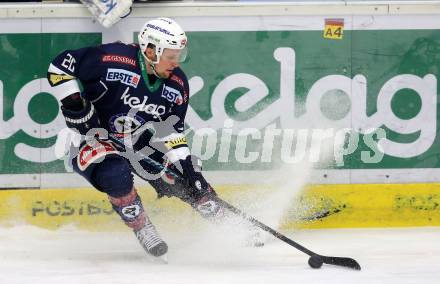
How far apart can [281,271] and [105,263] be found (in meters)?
0.87

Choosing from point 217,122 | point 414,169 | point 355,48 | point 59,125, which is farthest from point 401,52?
point 59,125

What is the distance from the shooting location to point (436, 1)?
667 cm

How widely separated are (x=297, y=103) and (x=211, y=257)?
1440mm

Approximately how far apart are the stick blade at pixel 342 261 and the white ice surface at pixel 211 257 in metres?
0.03

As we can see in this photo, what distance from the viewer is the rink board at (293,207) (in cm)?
649

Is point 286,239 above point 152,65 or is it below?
below

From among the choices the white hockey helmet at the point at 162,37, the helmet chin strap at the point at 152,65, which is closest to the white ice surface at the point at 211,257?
the helmet chin strap at the point at 152,65

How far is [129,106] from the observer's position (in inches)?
219

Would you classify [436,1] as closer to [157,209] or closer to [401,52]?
[401,52]

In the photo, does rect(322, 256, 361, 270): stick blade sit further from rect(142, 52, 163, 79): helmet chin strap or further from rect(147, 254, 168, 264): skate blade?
rect(142, 52, 163, 79): helmet chin strap

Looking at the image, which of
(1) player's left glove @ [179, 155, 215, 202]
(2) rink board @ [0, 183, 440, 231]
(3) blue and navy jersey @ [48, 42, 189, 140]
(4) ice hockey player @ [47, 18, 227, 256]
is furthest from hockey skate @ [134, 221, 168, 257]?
(2) rink board @ [0, 183, 440, 231]

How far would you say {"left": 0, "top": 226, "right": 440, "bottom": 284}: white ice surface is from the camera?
4.95 m

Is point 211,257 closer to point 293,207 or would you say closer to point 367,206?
point 293,207

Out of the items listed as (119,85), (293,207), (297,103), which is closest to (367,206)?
(293,207)
